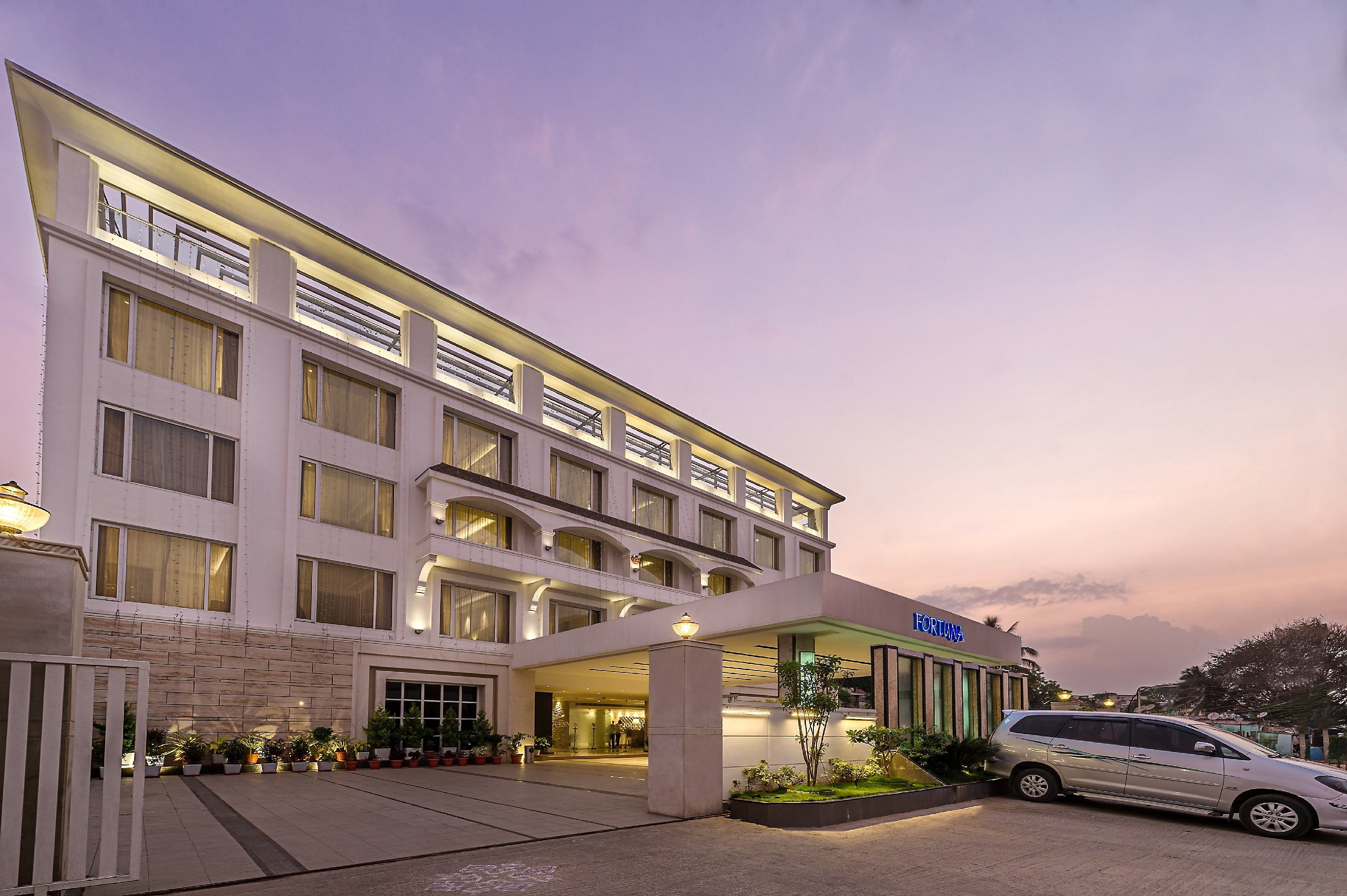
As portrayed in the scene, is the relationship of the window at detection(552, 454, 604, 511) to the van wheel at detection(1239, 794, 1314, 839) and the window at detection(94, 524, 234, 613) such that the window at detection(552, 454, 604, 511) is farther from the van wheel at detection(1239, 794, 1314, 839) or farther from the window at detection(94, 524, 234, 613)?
the van wheel at detection(1239, 794, 1314, 839)

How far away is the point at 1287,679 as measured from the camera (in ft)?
180

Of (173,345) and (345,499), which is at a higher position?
(173,345)

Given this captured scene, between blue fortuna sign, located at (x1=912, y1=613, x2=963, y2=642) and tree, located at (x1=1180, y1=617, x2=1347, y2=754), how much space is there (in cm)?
4071

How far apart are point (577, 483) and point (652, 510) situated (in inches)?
210

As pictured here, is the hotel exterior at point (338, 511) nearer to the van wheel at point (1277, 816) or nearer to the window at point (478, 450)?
the window at point (478, 450)

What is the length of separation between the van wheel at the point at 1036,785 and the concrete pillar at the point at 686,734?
6882mm

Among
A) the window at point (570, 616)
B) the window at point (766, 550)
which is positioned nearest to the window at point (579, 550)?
the window at point (570, 616)

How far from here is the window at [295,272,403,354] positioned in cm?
2641

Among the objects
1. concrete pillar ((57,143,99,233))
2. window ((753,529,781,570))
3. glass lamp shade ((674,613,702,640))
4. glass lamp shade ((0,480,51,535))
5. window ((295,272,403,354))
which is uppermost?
concrete pillar ((57,143,99,233))

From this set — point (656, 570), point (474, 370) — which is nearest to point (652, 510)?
point (656, 570)

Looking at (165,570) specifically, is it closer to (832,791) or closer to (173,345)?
(173,345)

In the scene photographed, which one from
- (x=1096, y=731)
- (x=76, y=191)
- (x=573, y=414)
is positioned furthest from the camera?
(x=573, y=414)

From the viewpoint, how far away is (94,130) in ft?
69.7

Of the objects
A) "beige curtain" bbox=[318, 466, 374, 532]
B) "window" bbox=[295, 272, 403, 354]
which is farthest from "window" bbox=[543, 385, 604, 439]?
"beige curtain" bbox=[318, 466, 374, 532]
